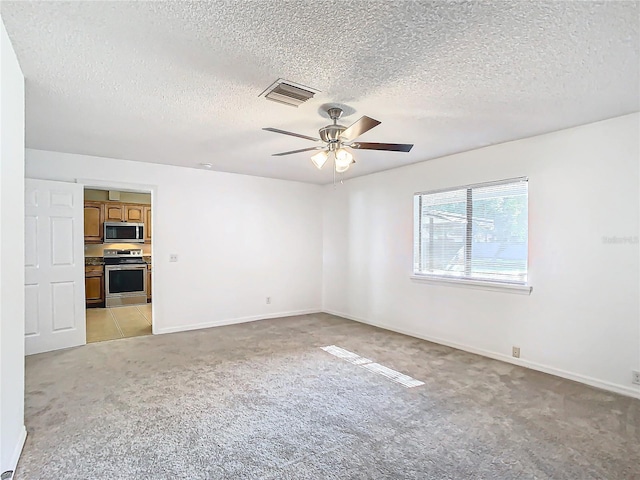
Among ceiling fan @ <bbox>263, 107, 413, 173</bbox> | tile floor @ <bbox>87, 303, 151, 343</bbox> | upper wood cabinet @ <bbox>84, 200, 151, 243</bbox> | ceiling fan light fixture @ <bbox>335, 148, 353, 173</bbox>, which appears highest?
ceiling fan @ <bbox>263, 107, 413, 173</bbox>

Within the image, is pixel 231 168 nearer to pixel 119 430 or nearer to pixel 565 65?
pixel 119 430

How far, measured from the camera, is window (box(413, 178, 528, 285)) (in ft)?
12.7

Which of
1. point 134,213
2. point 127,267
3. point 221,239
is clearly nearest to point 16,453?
point 221,239

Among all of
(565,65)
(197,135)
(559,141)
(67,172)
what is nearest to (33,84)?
(197,135)

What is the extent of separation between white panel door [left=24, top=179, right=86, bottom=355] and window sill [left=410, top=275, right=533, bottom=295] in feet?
14.6

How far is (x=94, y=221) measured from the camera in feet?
23.0

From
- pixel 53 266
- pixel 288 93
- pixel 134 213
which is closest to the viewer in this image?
pixel 288 93

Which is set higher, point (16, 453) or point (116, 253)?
point (116, 253)

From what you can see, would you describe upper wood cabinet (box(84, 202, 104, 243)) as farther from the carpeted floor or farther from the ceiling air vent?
the ceiling air vent

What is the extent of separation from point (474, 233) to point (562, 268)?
1035 mm

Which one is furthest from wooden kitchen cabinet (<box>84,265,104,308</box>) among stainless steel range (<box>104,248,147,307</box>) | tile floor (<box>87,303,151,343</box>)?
tile floor (<box>87,303,151,343</box>)

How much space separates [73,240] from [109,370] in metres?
1.83

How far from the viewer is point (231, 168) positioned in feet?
17.5

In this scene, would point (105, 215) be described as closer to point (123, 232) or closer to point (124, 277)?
point (123, 232)
